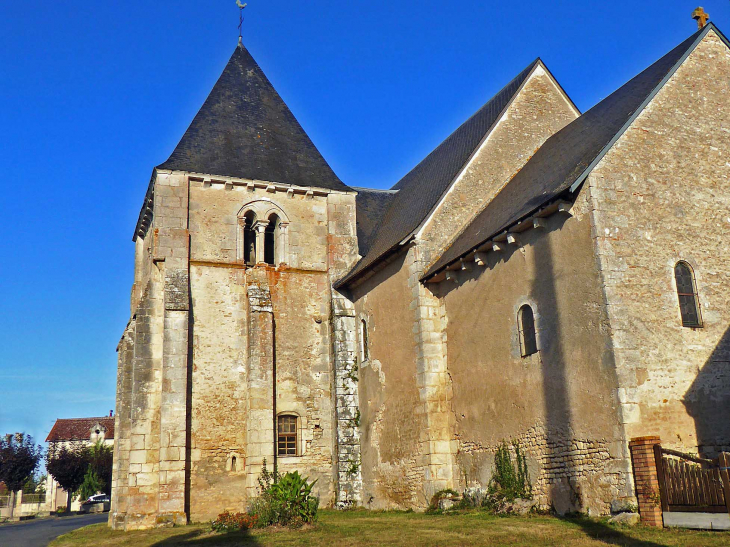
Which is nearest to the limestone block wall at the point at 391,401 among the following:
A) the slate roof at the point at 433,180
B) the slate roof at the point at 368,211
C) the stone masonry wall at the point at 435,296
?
the stone masonry wall at the point at 435,296

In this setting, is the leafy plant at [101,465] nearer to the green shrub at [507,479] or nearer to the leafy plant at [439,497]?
the leafy plant at [439,497]

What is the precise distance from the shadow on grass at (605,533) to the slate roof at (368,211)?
11.0m

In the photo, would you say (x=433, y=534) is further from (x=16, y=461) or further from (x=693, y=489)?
(x=16, y=461)

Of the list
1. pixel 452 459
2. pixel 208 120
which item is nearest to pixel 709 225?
pixel 452 459

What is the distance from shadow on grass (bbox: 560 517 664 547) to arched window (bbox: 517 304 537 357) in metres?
3.16

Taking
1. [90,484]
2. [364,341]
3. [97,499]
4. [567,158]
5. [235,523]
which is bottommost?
[97,499]

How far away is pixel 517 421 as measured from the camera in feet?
42.3

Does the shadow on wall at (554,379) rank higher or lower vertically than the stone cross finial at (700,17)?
lower

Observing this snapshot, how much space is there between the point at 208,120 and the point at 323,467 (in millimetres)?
10948

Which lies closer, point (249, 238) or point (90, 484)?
point (249, 238)

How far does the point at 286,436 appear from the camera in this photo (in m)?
17.8

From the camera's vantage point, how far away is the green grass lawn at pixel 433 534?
897cm

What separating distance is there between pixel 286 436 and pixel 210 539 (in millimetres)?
5962

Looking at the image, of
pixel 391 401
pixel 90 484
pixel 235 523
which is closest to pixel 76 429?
pixel 90 484
